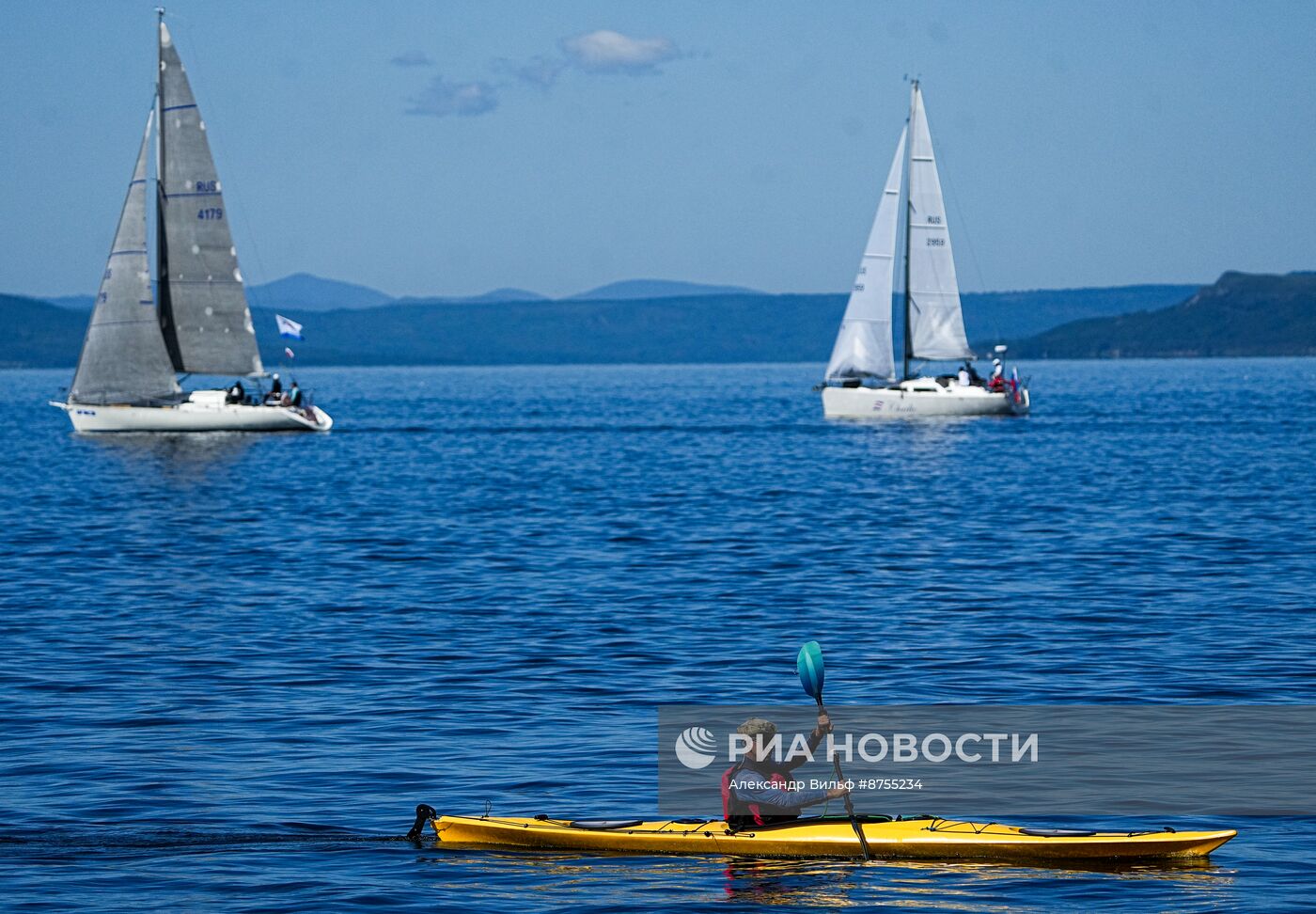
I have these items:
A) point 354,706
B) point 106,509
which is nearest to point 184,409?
point 106,509

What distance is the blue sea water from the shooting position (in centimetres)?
1612

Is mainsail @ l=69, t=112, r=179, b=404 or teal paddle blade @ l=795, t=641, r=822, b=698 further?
mainsail @ l=69, t=112, r=179, b=404

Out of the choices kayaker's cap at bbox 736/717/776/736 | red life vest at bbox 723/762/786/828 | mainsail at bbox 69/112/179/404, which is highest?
mainsail at bbox 69/112/179/404

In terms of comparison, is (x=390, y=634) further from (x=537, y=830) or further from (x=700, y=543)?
(x=700, y=543)

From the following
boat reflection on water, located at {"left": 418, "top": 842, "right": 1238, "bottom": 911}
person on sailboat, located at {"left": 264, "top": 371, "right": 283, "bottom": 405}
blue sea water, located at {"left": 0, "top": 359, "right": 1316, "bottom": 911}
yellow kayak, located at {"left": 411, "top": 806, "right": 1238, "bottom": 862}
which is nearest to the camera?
boat reflection on water, located at {"left": 418, "top": 842, "right": 1238, "bottom": 911}

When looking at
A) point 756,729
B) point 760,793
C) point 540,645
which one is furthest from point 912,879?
point 540,645

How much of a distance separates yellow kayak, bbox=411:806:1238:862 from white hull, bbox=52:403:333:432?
66.1 meters

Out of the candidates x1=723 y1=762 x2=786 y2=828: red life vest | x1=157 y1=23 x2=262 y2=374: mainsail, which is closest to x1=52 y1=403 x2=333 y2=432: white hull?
x1=157 y1=23 x2=262 y2=374: mainsail

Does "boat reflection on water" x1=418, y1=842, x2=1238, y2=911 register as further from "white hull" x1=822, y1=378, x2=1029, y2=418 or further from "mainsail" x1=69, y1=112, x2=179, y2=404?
"white hull" x1=822, y1=378, x2=1029, y2=418

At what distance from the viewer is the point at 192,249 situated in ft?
263

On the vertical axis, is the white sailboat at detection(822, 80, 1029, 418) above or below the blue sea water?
above

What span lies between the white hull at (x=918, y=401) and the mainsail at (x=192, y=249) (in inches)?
1203

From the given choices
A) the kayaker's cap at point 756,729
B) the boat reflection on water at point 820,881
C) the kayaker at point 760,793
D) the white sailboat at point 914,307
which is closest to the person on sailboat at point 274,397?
the white sailboat at point 914,307

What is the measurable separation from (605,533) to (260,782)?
87.8 ft
